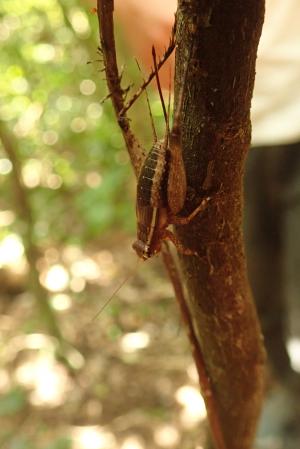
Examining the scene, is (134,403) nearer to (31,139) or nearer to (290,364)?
(290,364)

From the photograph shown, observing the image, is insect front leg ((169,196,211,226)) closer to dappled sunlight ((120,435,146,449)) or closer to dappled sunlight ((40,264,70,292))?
dappled sunlight ((120,435,146,449))

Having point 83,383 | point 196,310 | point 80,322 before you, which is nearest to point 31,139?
point 80,322

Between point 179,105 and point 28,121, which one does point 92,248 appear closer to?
point 28,121

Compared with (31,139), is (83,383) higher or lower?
lower

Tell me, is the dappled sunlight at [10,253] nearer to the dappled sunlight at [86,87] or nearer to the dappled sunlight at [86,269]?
the dappled sunlight at [86,269]

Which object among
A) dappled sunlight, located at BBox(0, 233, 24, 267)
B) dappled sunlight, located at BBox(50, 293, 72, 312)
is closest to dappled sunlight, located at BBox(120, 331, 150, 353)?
dappled sunlight, located at BBox(50, 293, 72, 312)

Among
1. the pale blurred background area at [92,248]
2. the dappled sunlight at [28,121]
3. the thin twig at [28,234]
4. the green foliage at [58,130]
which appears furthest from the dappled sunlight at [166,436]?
the dappled sunlight at [28,121]

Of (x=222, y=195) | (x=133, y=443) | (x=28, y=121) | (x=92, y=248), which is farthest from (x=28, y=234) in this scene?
(x=28, y=121)
